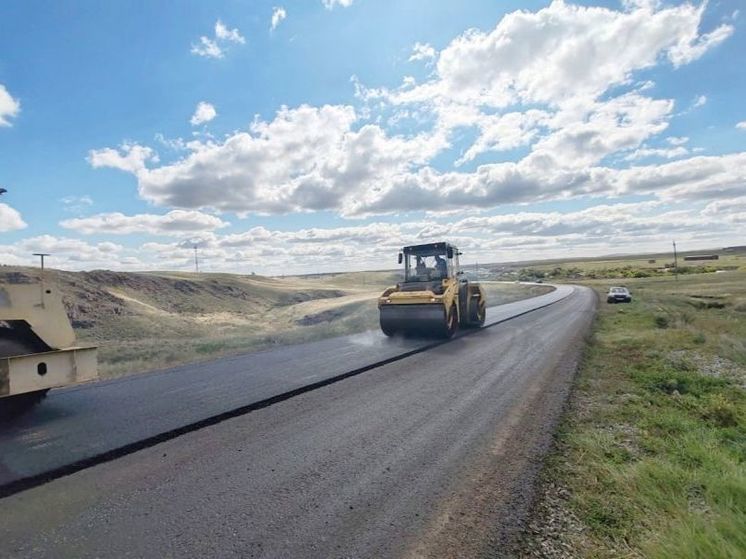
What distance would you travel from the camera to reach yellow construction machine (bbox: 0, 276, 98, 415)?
5539mm

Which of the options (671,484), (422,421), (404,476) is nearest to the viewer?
(671,484)

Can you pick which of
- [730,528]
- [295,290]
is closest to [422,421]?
[730,528]

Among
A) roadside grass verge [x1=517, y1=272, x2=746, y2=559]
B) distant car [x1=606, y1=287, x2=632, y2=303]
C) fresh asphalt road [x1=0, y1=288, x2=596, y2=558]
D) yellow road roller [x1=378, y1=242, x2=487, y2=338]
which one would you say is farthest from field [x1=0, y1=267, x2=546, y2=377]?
roadside grass verge [x1=517, y1=272, x2=746, y2=559]

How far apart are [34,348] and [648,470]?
7478 mm

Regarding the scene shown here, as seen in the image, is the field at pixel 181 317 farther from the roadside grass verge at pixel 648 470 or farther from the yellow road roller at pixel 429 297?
the roadside grass verge at pixel 648 470

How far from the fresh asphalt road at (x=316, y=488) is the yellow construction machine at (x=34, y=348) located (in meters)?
2.14

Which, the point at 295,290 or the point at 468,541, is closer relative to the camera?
the point at 468,541

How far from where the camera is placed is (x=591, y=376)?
8.42 m

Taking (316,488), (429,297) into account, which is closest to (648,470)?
(316,488)

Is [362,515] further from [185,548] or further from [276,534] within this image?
[185,548]

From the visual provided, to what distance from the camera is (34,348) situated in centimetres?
595

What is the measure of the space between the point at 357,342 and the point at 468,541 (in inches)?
379

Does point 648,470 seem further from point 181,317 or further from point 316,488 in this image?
point 181,317

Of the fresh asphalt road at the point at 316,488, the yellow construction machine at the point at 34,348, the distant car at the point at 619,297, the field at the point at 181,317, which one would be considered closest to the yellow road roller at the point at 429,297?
the field at the point at 181,317
